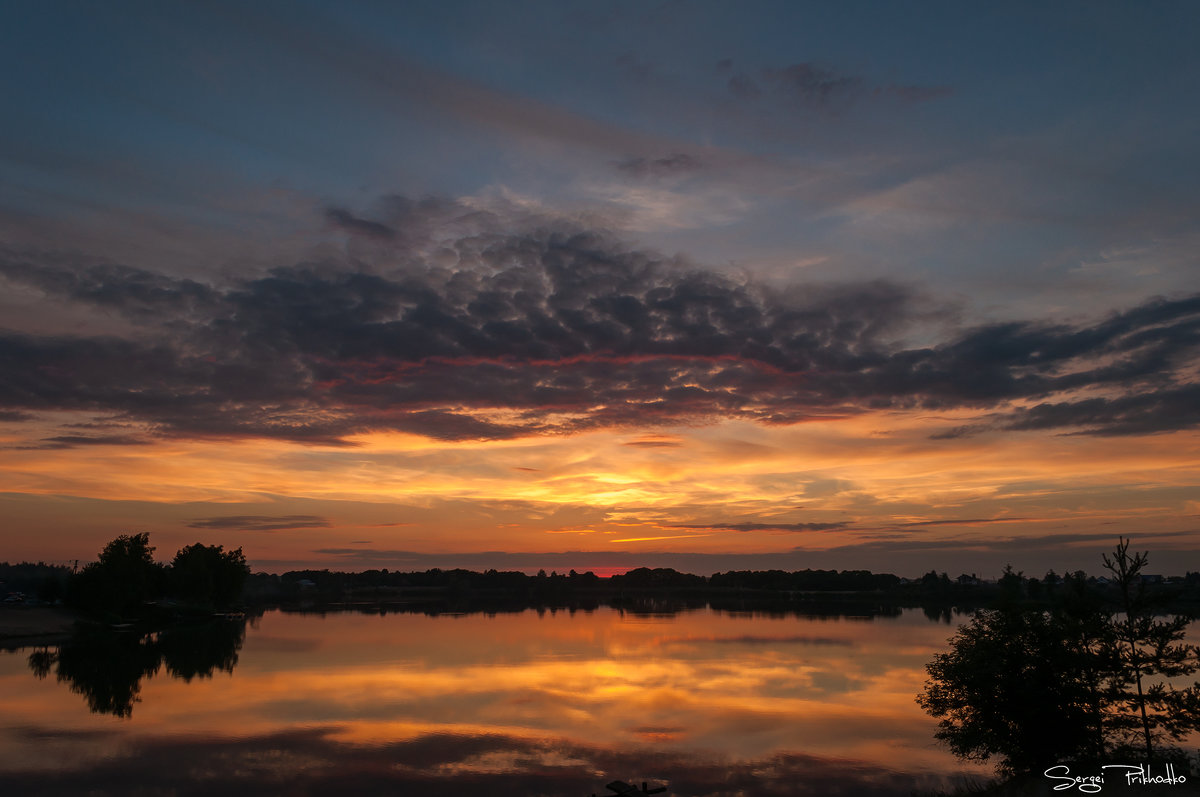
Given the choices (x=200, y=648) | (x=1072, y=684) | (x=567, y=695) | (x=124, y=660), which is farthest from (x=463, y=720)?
(x=200, y=648)

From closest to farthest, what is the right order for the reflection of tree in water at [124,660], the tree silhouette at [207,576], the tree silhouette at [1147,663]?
the tree silhouette at [1147,663], the reflection of tree in water at [124,660], the tree silhouette at [207,576]

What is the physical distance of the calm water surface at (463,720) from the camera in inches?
1526

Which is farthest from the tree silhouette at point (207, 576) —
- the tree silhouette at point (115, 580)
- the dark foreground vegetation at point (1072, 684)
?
the dark foreground vegetation at point (1072, 684)

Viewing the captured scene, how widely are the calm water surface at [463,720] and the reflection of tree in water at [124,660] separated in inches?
19.0

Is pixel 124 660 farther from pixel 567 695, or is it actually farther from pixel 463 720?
pixel 463 720

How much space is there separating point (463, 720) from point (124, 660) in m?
54.0

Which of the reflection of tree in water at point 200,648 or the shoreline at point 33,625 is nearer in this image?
the reflection of tree in water at point 200,648

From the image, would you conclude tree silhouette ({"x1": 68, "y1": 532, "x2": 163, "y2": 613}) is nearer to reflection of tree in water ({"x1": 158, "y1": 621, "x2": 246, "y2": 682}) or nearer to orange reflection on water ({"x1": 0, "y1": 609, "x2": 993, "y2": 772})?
reflection of tree in water ({"x1": 158, "y1": 621, "x2": 246, "y2": 682})

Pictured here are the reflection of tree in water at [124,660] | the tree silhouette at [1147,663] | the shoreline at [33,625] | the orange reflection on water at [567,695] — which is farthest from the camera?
the shoreline at [33,625]

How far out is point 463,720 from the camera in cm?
5297

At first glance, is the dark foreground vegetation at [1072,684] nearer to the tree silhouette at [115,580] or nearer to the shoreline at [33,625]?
the shoreline at [33,625]

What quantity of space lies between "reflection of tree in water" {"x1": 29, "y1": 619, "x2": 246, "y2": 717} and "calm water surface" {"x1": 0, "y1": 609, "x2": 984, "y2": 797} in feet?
1.58

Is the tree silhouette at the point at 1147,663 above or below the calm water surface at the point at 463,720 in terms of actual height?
above

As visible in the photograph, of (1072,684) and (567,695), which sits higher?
(1072,684)
